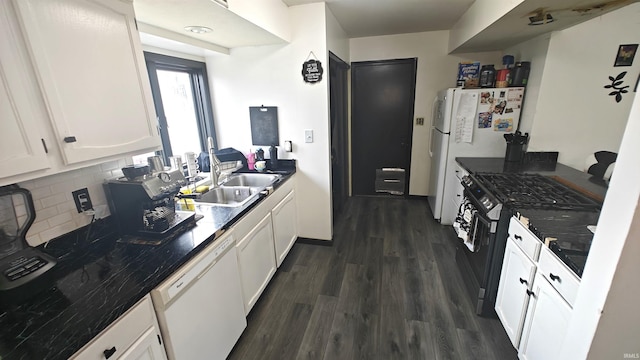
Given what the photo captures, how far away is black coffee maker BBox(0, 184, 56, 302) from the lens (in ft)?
3.16

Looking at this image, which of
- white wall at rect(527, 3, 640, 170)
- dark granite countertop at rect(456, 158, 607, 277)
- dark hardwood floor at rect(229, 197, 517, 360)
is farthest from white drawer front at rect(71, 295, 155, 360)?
white wall at rect(527, 3, 640, 170)

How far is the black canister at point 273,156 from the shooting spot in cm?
273

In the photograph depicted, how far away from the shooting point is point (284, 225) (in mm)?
2605

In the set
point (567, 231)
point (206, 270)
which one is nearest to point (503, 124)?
point (567, 231)

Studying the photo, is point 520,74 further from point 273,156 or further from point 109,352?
point 109,352

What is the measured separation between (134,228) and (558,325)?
84.2 inches

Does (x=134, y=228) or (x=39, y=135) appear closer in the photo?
(x=39, y=135)

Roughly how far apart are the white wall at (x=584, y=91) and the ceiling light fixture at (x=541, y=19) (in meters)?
0.43

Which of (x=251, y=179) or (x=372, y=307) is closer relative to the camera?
(x=372, y=307)

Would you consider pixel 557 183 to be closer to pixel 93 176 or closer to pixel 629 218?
pixel 629 218

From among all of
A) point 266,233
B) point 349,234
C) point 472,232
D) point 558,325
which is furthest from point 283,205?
point 558,325

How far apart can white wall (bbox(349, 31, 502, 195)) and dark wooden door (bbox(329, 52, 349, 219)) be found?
0.50 meters

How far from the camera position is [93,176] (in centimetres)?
145

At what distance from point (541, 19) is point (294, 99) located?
2017 millimetres
